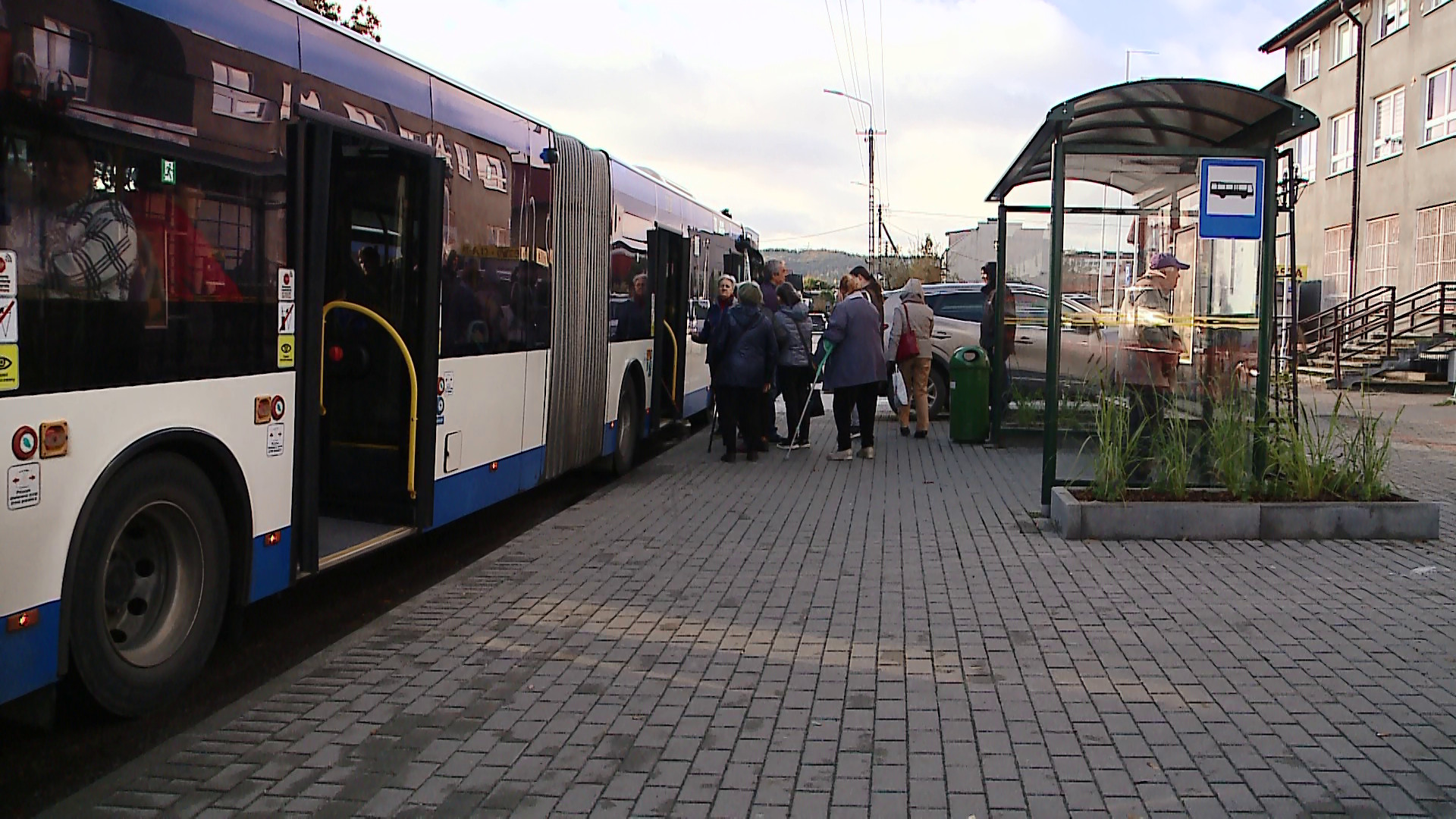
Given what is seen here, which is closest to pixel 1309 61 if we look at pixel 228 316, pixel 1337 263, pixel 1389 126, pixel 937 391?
pixel 1389 126

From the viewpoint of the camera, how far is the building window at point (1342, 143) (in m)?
35.6

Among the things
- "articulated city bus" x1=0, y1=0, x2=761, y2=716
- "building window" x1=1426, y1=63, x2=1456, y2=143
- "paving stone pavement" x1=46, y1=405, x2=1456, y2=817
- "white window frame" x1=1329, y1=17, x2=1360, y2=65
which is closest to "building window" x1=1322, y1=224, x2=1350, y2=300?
"white window frame" x1=1329, y1=17, x2=1360, y2=65

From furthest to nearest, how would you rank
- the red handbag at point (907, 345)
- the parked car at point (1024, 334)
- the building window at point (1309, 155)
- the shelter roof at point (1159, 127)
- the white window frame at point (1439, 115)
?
the building window at point (1309, 155), the white window frame at point (1439, 115), the red handbag at point (907, 345), the parked car at point (1024, 334), the shelter roof at point (1159, 127)

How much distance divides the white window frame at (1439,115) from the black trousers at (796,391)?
22460 millimetres

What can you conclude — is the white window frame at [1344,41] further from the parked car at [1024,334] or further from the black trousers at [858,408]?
the black trousers at [858,408]

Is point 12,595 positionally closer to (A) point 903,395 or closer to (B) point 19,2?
→ (B) point 19,2

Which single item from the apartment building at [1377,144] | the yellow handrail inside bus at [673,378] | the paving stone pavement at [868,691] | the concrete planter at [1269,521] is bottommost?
the paving stone pavement at [868,691]

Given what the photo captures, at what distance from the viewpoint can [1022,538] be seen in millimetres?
9000

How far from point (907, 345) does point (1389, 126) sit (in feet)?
79.1

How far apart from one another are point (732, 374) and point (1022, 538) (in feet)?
15.3

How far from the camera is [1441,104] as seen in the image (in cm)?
3044

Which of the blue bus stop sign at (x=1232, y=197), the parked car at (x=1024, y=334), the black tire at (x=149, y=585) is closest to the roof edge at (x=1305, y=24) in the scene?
the parked car at (x=1024, y=334)

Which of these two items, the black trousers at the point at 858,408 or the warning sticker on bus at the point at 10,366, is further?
the black trousers at the point at 858,408

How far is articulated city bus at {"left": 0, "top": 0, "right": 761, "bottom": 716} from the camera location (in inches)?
172
